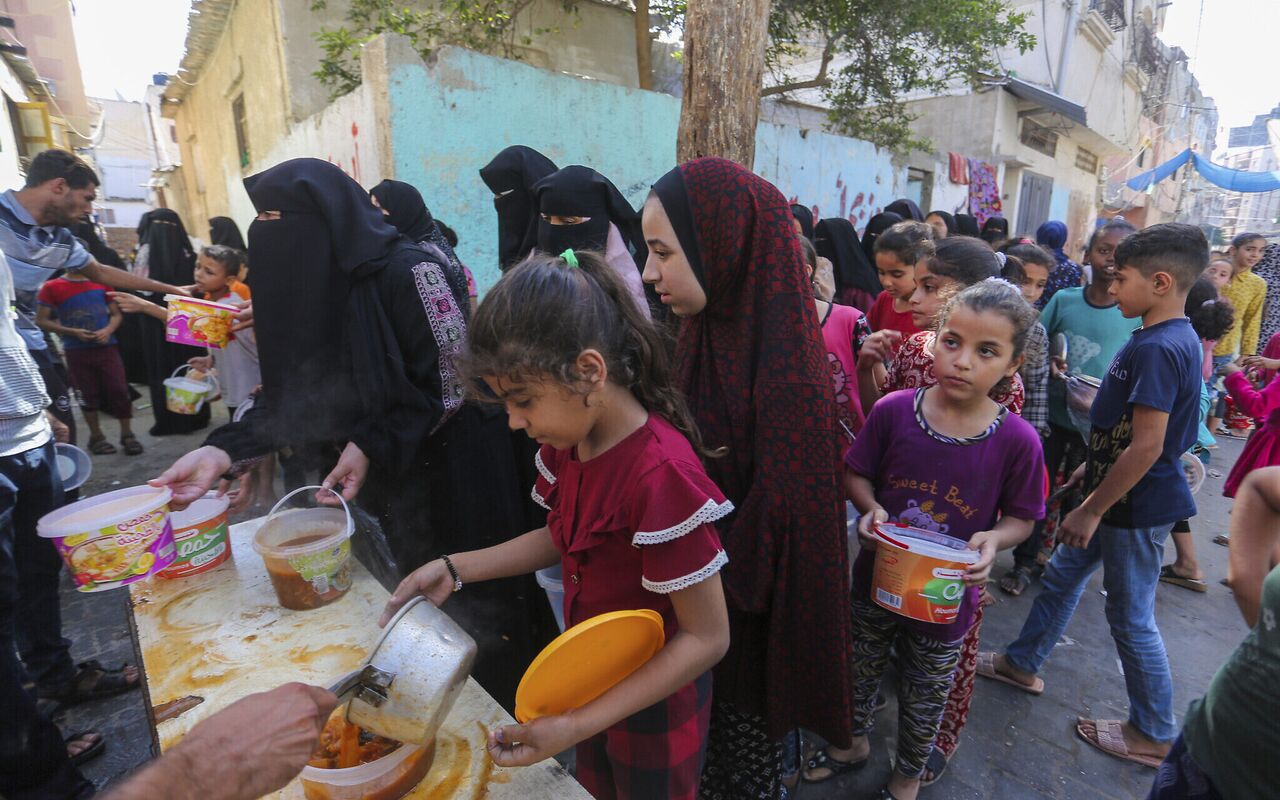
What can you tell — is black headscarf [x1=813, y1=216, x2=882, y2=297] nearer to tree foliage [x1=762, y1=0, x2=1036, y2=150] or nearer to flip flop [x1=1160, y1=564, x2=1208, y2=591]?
flip flop [x1=1160, y1=564, x2=1208, y2=591]

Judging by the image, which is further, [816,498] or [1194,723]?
[816,498]

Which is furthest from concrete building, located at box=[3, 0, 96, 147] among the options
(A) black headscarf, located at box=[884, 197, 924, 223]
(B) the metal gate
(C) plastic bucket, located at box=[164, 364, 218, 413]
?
(B) the metal gate

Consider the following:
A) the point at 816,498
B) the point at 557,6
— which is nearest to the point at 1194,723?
the point at 816,498

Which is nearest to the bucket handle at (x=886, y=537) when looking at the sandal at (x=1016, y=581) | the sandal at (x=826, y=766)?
the sandal at (x=826, y=766)

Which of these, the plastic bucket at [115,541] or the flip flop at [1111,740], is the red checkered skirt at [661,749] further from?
the flip flop at [1111,740]

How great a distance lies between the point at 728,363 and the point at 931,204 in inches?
422

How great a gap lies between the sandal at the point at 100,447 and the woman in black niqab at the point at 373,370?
4923mm

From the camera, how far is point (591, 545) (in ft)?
4.24

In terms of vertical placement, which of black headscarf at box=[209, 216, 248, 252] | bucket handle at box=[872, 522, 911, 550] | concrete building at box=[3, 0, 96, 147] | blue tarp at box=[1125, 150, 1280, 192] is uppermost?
concrete building at box=[3, 0, 96, 147]

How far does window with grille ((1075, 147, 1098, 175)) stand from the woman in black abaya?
19944 millimetres

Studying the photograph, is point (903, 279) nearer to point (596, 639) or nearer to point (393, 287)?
point (393, 287)

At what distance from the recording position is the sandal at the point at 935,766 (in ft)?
7.37

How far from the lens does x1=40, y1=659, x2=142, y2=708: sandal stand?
267 cm

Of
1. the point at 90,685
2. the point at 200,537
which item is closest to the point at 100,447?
the point at 90,685
